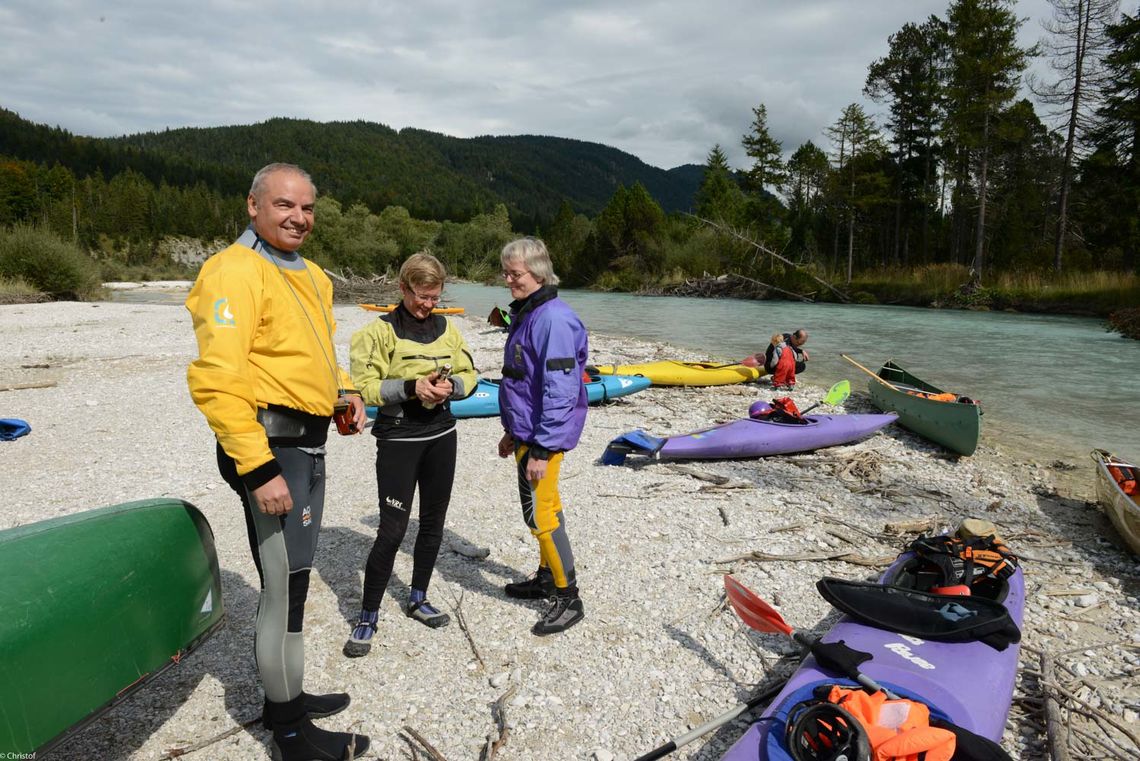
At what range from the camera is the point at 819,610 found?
12.3 feet

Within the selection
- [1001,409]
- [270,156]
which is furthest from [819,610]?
[270,156]

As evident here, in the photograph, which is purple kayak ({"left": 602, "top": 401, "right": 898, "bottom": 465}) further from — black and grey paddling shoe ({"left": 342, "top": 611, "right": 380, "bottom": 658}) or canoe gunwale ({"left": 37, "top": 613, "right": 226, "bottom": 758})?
canoe gunwale ({"left": 37, "top": 613, "right": 226, "bottom": 758})

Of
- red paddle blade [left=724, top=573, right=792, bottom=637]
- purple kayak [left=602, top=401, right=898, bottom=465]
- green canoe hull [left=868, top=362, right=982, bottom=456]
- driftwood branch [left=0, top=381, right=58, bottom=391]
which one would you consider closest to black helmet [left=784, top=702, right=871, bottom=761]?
red paddle blade [left=724, top=573, right=792, bottom=637]

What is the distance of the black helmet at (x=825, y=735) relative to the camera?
82.4 inches

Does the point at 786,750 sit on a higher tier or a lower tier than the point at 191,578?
lower

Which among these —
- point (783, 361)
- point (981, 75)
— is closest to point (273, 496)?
point (783, 361)

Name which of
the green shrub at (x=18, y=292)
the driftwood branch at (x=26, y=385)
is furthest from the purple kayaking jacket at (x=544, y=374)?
the green shrub at (x=18, y=292)

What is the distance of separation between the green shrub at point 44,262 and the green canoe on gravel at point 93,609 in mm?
26124

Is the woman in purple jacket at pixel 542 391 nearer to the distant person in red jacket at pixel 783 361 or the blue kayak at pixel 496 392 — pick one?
the blue kayak at pixel 496 392

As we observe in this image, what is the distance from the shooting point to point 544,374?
3092 millimetres

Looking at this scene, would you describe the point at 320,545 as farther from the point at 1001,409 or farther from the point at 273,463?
the point at 1001,409

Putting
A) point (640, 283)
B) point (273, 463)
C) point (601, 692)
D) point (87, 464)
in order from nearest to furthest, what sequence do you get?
1. point (273, 463)
2. point (601, 692)
3. point (87, 464)
4. point (640, 283)

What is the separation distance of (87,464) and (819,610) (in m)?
6.51

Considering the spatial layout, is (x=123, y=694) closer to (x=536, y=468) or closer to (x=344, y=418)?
(x=344, y=418)
